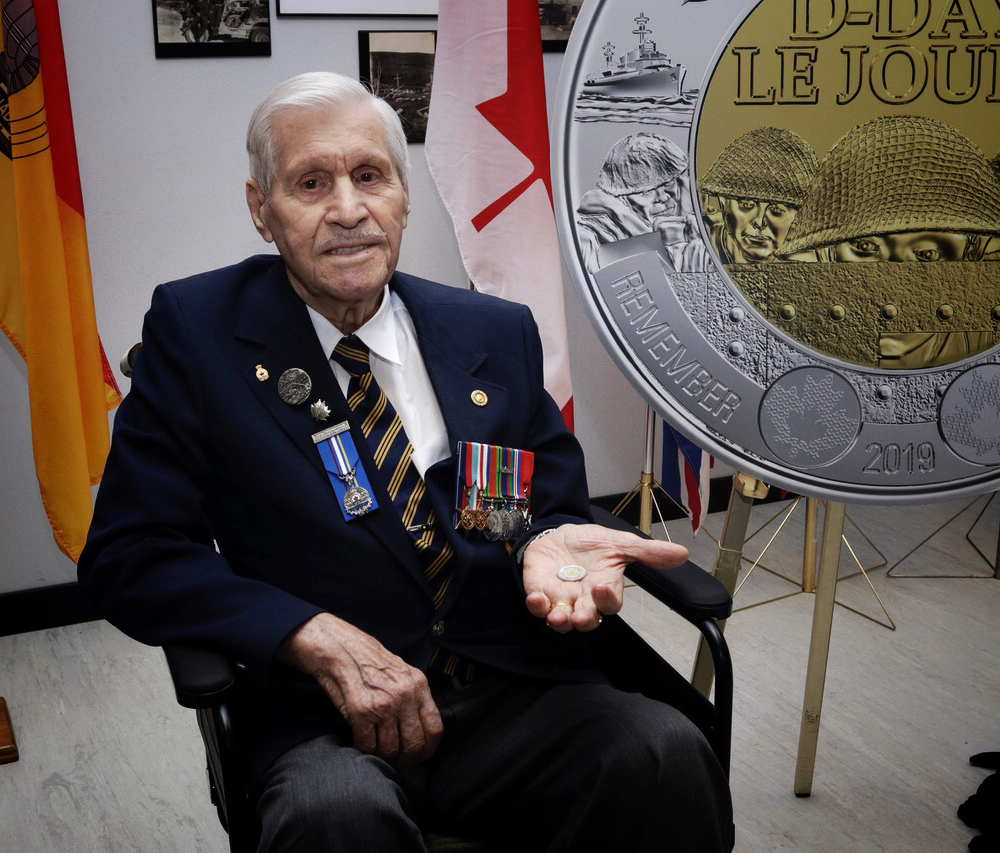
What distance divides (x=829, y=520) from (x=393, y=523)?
0.91 meters

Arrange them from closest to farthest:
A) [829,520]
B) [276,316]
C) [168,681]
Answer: [276,316]
[829,520]
[168,681]

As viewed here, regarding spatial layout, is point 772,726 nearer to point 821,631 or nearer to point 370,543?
point 821,631

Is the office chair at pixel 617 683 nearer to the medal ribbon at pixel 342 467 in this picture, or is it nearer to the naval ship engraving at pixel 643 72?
the medal ribbon at pixel 342 467

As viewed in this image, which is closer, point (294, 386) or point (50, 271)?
point (294, 386)

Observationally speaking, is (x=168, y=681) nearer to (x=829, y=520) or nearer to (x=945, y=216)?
(x=829, y=520)

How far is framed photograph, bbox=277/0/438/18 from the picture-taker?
2.76 metres

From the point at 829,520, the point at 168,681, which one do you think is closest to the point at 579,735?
the point at 829,520

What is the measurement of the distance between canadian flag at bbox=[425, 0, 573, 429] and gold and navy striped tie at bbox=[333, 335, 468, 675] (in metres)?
0.80

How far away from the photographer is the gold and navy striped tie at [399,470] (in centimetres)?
141

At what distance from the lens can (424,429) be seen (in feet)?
4.82

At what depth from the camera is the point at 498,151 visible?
2.15 metres

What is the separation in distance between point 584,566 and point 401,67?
2029 millimetres

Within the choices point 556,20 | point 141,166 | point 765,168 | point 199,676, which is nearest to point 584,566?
point 199,676

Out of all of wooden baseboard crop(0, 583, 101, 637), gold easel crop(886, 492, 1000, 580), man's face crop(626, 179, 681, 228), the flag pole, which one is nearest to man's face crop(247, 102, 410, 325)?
man's face crop(626, 179, 681, 228)
